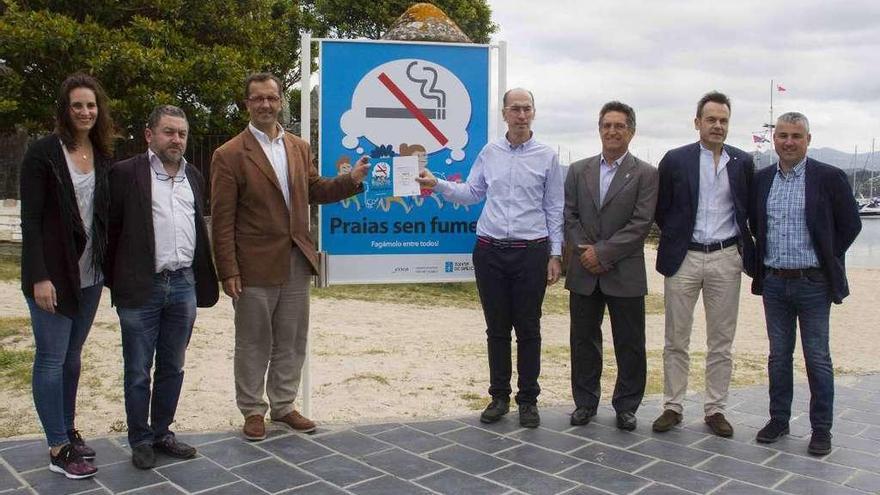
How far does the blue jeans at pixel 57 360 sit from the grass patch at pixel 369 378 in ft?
9.90

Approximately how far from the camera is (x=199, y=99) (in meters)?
14.1

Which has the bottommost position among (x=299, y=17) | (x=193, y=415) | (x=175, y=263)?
(x=193, y=415)

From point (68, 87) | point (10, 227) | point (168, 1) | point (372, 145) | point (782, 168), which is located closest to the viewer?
point (68, 87)

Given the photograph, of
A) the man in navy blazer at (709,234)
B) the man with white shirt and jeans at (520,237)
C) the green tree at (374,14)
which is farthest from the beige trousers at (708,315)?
the green tree at (374,14)

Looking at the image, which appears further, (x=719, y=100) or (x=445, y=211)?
(x=445, y=211)

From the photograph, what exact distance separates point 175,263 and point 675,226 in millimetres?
3006

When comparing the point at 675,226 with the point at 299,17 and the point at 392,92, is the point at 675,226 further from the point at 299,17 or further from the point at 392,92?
the point at 299,17

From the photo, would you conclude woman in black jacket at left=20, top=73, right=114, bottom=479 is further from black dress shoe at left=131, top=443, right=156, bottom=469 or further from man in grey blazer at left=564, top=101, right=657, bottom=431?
man in grey blazer at left=564, top=101, right=657, bottom=431

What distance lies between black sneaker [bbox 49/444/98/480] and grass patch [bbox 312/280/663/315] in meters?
7.53

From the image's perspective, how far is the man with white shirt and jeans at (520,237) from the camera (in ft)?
16.3

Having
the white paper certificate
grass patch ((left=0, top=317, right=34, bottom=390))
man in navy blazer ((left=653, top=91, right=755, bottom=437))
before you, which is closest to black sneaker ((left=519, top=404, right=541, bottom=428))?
man in navy blazer ((left=653, top=91, right=755, bottom=437))

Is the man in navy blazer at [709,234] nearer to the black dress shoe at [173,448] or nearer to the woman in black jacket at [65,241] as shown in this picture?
the black dress shoe at [173,448]

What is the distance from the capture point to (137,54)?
12.5 m

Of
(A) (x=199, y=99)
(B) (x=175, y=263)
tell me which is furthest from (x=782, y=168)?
(A) (x=199, y=99)
